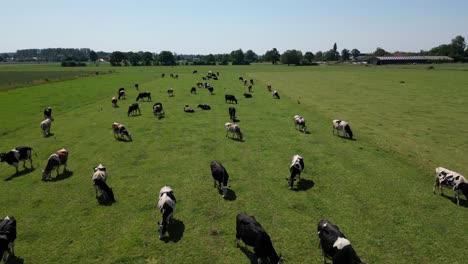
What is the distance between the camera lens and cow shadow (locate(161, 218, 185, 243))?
12758mm

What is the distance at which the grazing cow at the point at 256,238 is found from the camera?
36.1 feet

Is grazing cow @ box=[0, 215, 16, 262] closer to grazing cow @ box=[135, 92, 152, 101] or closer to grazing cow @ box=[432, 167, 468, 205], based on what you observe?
grazing cow @ box=[432, 167, 468, 205]

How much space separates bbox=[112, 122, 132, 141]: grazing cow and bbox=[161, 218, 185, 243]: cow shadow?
1417 cm

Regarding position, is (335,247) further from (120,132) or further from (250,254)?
(120,132)

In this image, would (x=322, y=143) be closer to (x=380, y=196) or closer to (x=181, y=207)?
(x=380, y=196)

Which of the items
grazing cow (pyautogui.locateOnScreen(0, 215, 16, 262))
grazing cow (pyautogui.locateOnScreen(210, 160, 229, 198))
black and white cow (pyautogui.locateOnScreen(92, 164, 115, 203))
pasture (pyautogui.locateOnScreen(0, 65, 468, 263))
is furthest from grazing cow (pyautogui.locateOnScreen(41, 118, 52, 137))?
grazing cow (pyautogui.locateOnScreen(210, 160, 229, 198))

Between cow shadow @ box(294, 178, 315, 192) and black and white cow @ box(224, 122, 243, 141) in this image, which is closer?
cow shadow @ box(294, 178, 315, 192)

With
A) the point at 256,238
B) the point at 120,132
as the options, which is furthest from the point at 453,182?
the point at 120,132

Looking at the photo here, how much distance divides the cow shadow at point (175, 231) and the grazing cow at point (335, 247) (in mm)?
5220

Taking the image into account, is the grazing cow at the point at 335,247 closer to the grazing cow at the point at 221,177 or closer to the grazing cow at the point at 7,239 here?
the grazing cow at the point at 221,177

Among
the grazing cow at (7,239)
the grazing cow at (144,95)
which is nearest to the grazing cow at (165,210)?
the grazing cow at (7,239)

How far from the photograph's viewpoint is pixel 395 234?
42.7 ft

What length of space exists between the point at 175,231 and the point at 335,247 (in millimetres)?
6046

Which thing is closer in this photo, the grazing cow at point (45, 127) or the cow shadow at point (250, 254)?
the cow shadow at point (250, 254)
